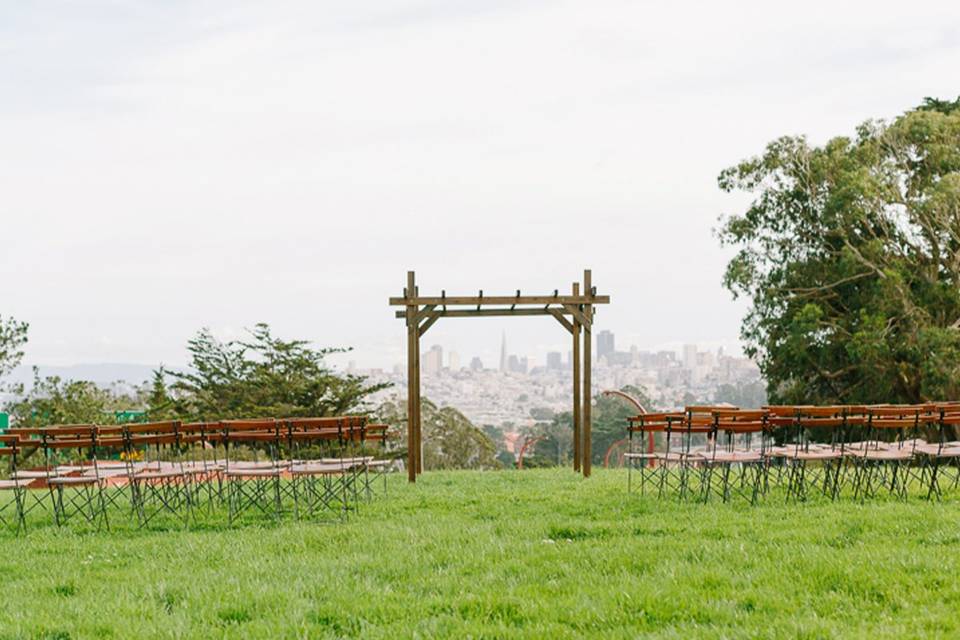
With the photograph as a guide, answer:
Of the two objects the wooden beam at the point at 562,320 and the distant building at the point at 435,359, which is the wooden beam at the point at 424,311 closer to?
the wooden beam at the point at 562,320

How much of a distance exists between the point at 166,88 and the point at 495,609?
16.9 m

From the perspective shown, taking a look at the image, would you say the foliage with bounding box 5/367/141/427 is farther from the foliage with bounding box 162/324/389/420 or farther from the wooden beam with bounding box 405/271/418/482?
the wooden beam with bounding box 405/271/418/482

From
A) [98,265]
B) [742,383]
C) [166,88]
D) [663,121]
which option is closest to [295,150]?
[166,88]

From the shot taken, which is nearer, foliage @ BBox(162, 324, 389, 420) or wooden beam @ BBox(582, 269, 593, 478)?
wooden beam @ BBox(582, 269, 593, 478)

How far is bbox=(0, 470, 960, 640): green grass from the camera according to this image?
18.0 feet

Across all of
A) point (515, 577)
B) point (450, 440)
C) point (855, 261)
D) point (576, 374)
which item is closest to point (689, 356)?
point (450, 440)

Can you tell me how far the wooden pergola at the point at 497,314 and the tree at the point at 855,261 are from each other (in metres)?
10.0

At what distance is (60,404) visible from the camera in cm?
2392

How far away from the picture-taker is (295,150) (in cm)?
2475

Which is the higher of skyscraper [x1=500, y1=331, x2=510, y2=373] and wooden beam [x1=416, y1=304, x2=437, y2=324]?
skyscraper [x1=500, y1=331, x2=510, y2=373]

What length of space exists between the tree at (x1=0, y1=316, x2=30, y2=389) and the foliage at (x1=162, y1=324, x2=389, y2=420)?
3.37m

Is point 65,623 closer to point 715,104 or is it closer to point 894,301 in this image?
point 715,104

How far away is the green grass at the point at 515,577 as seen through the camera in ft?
18.0

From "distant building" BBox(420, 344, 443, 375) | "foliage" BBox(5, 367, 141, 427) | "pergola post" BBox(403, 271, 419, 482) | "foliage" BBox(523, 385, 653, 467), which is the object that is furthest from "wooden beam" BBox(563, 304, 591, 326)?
"distant building" BBox(420, 344, 443, 375)
